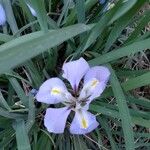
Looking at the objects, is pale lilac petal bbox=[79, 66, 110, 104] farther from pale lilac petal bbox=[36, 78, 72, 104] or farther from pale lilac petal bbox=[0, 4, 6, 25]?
pale lilac petal bbox=[0, 4, 6, 25]

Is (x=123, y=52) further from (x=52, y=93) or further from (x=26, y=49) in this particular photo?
(x=26, y=49)

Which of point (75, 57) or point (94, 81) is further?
point (75, 57)

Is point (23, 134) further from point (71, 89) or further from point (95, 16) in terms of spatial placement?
point (95, 16)

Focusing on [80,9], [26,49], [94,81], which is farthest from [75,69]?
[26,49]

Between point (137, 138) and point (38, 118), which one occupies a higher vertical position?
point (38, 118)

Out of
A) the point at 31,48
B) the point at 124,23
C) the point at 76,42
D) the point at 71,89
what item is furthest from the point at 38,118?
the point at 31,48

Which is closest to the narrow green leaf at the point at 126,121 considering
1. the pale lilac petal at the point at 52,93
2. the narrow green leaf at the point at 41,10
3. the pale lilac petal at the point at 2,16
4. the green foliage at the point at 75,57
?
the green foliage at the point at 75,57

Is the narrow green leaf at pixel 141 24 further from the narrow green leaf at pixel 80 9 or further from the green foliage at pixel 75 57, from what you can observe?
the narrow green leaf at pixel 80 9
